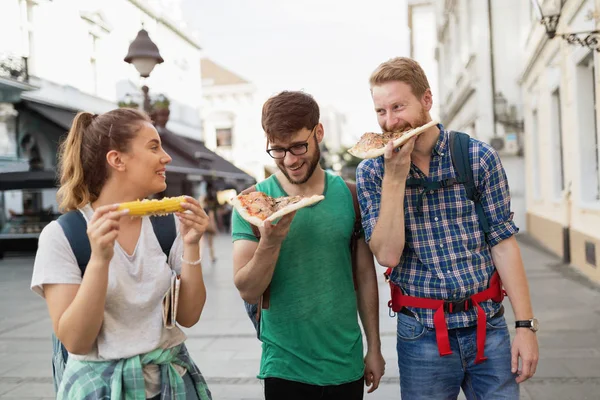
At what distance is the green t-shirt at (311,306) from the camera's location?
95.0 inches

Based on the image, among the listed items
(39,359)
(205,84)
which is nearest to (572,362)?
(39,359)

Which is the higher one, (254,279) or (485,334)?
(254,279)

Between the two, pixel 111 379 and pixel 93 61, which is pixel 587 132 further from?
pixel 93 61

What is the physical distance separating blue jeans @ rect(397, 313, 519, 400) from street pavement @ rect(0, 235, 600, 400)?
7.99ft

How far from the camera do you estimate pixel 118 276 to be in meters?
1.98

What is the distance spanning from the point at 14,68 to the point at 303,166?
661 inches

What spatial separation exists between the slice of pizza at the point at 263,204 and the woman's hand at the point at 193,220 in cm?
24

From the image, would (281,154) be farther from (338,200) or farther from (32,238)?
(32,238)

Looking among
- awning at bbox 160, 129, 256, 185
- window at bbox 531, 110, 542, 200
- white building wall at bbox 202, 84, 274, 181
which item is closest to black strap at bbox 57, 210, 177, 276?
window at bbox 531, 110, 542, 200

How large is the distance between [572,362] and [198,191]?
1134 inches

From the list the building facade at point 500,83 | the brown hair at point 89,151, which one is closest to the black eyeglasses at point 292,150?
the brown hair at point 89,151

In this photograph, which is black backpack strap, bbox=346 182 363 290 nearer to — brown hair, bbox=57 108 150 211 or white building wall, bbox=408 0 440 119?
brown hair, bbox=57 108 150 211

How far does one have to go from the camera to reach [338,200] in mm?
2541

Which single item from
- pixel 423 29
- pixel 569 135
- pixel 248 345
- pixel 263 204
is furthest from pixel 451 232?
pixel 423 29
